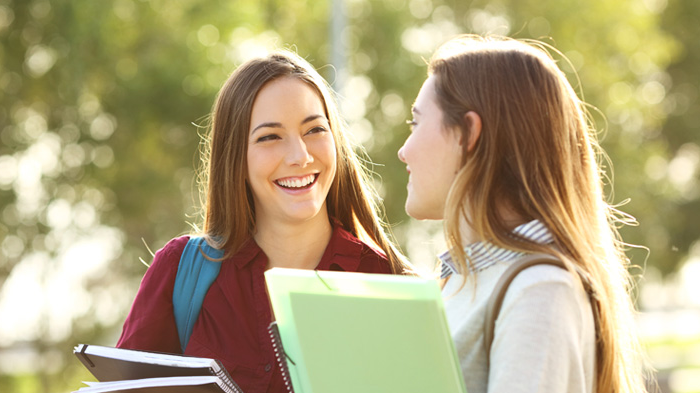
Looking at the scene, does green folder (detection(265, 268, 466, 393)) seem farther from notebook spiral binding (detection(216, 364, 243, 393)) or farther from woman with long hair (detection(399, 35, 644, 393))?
notebook spiral binding (detection(216, 364, 243, 393))

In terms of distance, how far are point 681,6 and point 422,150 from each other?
23.5m

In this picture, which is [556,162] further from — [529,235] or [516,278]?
[516,278]

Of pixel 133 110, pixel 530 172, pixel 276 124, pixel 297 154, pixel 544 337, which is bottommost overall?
pixel 544 337

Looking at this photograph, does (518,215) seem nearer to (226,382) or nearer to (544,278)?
(544,278)

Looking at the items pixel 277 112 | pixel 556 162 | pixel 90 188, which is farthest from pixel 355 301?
pixel 90 188

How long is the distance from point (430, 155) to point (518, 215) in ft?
0.79

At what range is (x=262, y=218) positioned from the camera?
333 cm

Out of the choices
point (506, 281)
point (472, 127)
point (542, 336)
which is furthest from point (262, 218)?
point (542, 336)

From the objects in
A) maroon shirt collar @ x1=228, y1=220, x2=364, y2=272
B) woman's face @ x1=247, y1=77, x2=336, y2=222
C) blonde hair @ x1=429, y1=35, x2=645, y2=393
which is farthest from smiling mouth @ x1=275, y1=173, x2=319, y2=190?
blonde hair @ x1=429, y1=35, x2=645, y2=393

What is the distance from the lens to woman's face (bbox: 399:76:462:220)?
6.83 ft

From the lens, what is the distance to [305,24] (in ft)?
51.5

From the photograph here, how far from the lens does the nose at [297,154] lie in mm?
3068

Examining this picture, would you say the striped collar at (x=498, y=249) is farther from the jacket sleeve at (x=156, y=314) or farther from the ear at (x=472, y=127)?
the jacket sleeve at (x=156, y=314)

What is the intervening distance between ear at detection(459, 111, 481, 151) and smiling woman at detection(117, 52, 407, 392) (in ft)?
3.68
